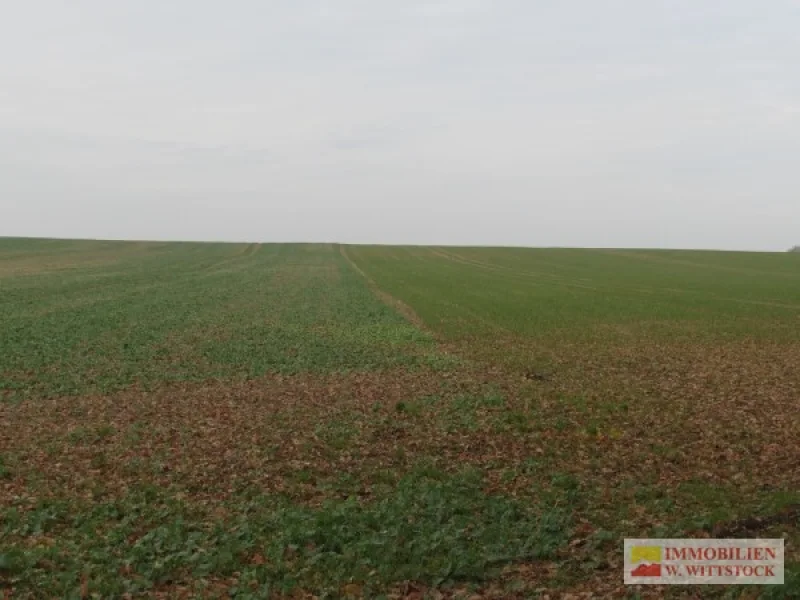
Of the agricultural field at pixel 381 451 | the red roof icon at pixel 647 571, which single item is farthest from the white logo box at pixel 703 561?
the agricultural field at pixel 381 451

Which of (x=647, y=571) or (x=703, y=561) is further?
(x=703, y=561)

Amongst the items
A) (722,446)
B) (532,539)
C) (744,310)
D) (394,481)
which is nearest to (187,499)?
(394,481)

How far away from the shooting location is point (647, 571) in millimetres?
7988

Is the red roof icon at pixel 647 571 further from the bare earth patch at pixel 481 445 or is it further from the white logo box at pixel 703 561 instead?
the bare earth patch at pixel 481 445

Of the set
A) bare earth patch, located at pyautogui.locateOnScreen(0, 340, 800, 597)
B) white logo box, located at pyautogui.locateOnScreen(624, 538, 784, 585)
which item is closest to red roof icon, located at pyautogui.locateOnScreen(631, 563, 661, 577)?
white logo box, located at pyautogui.locateOnScreen(624, 538, 784, 585)

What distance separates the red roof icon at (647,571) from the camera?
25.9ft

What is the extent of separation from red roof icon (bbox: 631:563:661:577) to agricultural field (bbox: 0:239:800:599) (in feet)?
1.15

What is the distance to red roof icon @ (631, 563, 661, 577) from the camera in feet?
25.9

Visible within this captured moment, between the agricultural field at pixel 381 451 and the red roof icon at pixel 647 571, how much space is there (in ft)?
1.15

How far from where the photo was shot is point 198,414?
15.9m

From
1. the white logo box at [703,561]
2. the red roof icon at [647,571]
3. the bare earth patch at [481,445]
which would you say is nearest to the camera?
the white logo box at [703,561]

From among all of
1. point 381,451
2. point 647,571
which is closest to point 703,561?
point 647,571

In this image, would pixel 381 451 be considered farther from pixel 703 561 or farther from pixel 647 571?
pixel 703 561

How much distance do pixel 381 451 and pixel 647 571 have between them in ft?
19.2
